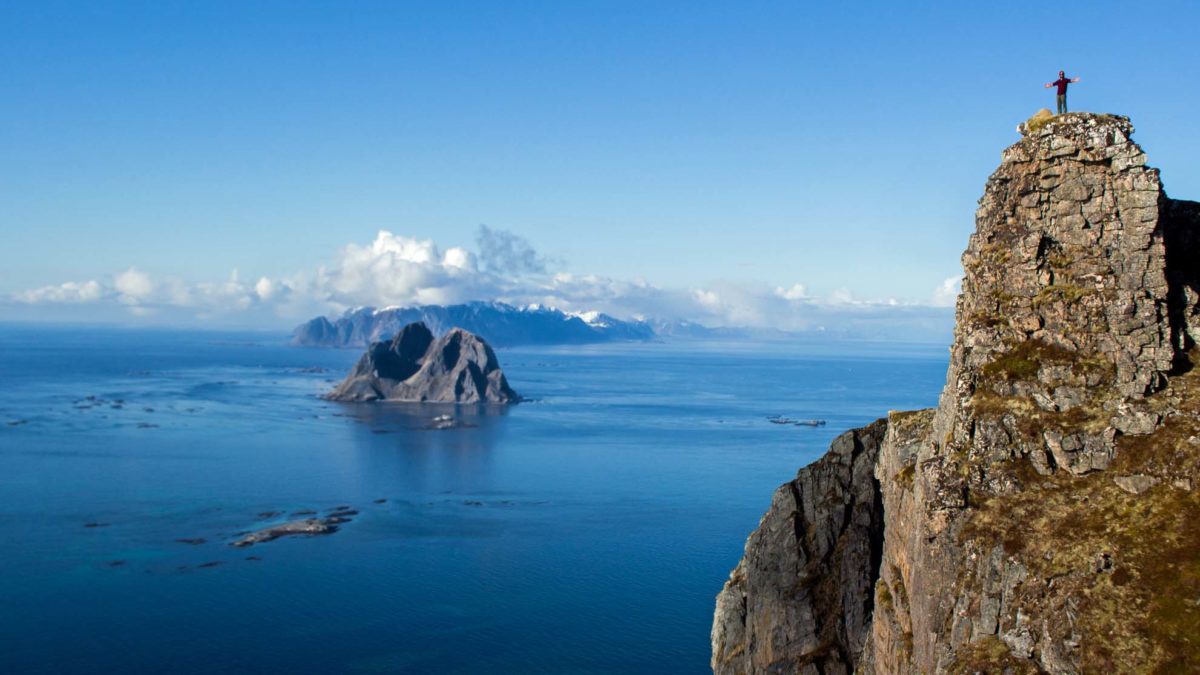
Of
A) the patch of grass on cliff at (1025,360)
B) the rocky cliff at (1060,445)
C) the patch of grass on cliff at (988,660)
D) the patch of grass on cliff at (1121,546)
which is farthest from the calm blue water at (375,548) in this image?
the patch of grass on cliff at (1121,546)

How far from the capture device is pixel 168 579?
7694 centimetres

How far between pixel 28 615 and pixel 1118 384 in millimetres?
72541

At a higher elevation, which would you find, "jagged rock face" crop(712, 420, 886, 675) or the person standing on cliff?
the person standing on cliff

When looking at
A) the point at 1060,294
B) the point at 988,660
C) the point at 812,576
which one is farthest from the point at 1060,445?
the point at 812,576

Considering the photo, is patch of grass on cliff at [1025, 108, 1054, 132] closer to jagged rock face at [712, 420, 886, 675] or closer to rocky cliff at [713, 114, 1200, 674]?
rocky cliff at [713, 114, 1200, 674]

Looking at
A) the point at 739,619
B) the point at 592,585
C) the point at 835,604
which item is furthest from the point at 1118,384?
the point at 592,585

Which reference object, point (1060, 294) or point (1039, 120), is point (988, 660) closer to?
point (1060, 294)

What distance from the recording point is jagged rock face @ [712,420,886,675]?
39.5 meters

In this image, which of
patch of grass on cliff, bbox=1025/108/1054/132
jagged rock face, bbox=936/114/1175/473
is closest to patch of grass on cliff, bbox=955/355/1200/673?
jagged rock face, bbox=936/114/1175/473

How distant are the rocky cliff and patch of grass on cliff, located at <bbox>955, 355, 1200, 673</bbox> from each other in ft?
0.15

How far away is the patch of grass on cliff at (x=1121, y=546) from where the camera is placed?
944 inches

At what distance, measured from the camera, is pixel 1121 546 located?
25797 mm

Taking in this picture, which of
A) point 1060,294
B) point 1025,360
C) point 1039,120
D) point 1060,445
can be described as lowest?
point 1060,445

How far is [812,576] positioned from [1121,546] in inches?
651
